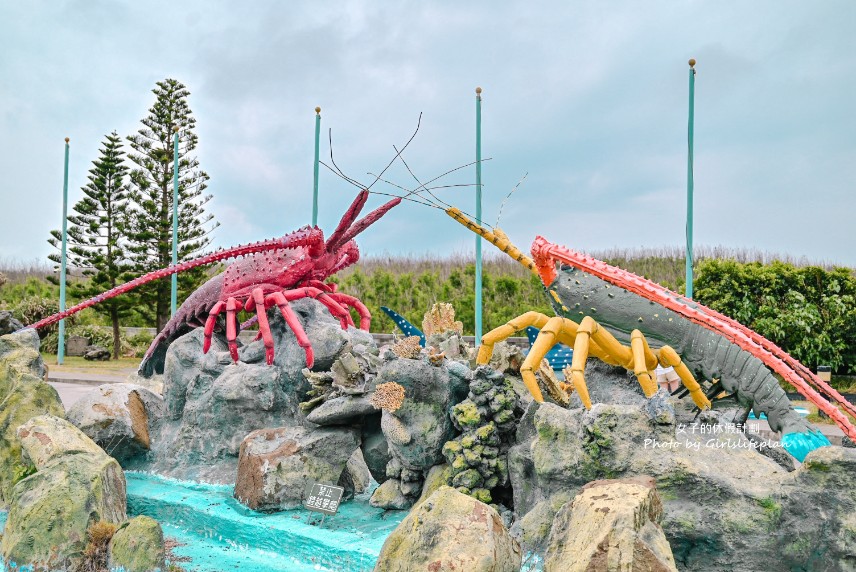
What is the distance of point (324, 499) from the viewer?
5.02 meters

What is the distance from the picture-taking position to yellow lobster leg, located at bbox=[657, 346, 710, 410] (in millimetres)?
4367

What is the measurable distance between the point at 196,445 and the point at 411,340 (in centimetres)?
285

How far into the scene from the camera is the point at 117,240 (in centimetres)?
2152

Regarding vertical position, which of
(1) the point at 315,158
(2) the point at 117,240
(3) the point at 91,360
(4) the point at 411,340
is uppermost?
(1) the point at 315,158

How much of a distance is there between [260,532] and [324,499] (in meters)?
0.51

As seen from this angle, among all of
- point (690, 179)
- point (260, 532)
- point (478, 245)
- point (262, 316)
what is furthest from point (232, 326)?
point (690, 179)

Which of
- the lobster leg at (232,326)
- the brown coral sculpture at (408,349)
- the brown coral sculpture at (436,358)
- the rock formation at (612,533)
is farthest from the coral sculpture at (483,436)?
the lobster leg at (232,326)

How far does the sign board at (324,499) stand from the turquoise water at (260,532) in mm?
132

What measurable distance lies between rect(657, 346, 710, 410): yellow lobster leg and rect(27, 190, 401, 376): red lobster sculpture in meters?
3.64

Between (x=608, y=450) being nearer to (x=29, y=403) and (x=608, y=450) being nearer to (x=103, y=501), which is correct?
(x=103, y=501)

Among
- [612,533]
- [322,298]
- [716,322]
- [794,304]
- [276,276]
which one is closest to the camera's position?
[612,533]

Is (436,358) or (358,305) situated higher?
(358,305)

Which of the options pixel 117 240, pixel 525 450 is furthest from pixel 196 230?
pixel 525 450

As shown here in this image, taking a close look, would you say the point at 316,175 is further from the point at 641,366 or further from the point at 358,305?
the point at 641,366
